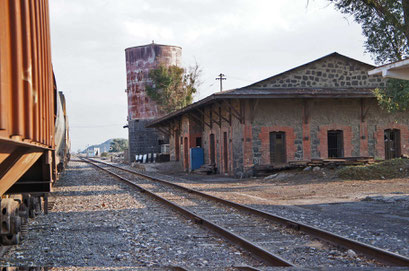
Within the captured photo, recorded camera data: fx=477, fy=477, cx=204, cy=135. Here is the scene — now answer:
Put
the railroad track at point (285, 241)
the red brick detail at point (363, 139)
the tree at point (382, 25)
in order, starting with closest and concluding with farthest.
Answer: the railroad track at point (285, 241), the tree at point (382, 25), the red brick detail at point (363, 139)

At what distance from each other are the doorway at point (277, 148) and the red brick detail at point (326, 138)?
1.74 m

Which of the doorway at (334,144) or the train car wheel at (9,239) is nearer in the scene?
the train car wheel at (9,239)

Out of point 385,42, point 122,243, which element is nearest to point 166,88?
point 385,42

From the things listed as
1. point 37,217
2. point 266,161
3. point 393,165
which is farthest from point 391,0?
point 37,217

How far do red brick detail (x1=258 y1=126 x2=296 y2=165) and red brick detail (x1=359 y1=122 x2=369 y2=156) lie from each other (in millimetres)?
3325

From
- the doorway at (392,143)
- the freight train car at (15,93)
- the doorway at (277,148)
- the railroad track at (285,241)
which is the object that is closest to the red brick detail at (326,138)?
the doorway at (277,148)

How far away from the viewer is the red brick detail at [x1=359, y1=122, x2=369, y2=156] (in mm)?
22797

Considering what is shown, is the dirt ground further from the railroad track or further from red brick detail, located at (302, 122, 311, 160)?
the railroad track

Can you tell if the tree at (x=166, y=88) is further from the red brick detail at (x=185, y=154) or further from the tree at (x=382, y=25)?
the tree at (x=382, y=25)

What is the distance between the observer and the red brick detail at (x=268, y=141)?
22.1 meters

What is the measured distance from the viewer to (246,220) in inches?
373

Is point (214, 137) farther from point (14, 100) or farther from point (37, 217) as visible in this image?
point (14, 100)

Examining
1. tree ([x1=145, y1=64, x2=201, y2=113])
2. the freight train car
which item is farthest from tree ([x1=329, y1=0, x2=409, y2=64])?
tree ([x1=145, y1=64, x2=201, y2=113])

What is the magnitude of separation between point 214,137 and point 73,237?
59.9 ft
